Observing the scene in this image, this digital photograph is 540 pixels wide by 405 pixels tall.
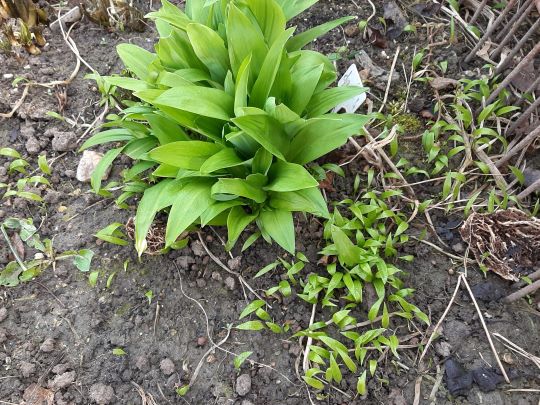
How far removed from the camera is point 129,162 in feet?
6.42

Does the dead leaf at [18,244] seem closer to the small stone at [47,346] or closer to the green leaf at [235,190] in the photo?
the small stone at [47,346]

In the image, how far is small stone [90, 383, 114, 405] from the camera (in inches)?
57.6

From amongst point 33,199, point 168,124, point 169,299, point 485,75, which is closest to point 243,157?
point 168,124

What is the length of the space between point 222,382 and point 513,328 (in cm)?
105

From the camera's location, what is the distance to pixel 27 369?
150cm

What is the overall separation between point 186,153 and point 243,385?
31.9 inches

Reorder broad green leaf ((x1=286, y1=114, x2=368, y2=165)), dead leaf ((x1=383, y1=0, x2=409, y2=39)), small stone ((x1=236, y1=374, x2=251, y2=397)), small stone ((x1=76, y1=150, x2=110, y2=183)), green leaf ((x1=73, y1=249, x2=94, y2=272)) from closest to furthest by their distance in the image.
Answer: small stone ((x1=236, y1=374, x2=251, y2=397))
broad green leaf ((x1=286, y1=114, x2=368, y2=165))
green leaf ((x1=73, y1=249, x2=94, y2=272))
small stone ((x1=76, y1=150, x2=110, y2=183))
dead leaf ((x1=383, y1=0, x2=409, y2=39))

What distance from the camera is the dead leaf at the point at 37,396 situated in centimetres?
147

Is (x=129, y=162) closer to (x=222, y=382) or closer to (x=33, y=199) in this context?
(x=33, y=199)

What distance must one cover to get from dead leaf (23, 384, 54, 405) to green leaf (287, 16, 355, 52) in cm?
157

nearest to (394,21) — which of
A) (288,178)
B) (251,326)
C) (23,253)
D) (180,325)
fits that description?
(288,178)

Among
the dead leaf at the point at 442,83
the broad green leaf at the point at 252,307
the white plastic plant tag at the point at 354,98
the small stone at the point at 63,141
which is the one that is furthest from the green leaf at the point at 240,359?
the dead leaf at the point at 442,83

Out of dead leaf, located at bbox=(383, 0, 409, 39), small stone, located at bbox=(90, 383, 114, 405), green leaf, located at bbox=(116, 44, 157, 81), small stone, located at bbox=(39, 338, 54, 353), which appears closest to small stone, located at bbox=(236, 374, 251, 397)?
small stone, located at bbox=(90, 383, 114, 405)

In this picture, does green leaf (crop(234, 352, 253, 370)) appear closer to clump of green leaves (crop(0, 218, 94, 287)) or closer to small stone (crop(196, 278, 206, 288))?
small stone (crop(196, 278, 206, 288))
